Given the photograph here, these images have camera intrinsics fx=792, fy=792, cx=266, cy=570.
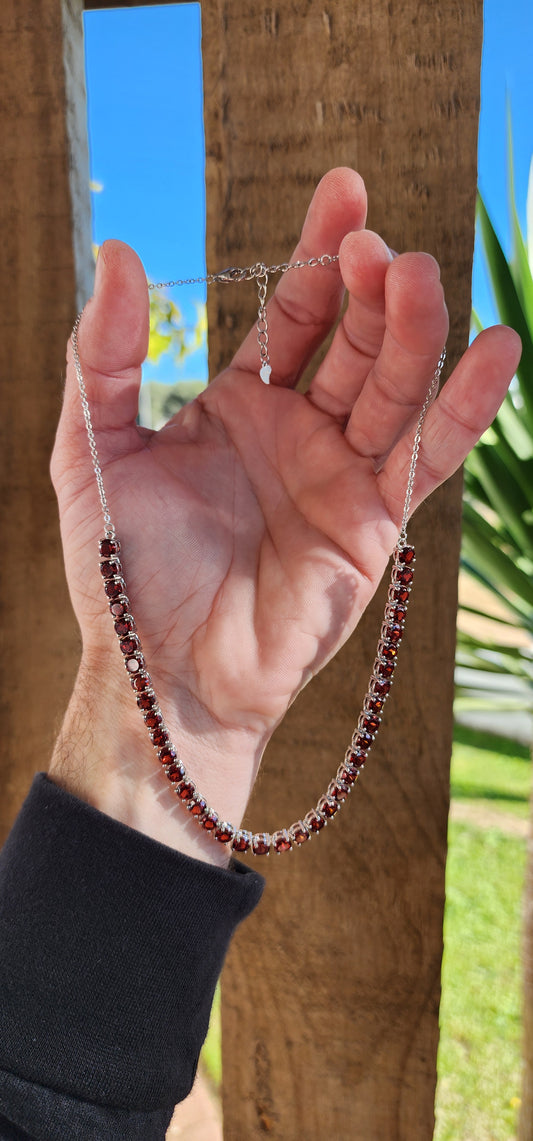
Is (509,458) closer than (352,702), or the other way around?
(352,702)

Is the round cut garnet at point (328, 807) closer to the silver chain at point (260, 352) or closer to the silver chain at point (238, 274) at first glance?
the silver chain at point (260, 352)

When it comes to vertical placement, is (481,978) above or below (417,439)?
below

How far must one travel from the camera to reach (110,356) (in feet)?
2.63

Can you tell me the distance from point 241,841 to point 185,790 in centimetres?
9

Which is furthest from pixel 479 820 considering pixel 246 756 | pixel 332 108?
pixel 332 108

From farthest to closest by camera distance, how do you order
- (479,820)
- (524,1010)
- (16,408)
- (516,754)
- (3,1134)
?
(516,754) → (479,820) → (524,1010) → (16,408) → (3,1134)

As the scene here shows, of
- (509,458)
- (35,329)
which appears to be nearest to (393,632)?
(35,329)

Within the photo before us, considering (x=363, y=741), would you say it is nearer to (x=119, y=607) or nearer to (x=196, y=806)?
(x=196, y=806)

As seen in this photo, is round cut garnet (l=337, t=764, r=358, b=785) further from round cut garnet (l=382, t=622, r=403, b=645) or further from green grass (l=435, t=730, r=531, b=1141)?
green grass (l=435, t=730, r=531, b=1141)

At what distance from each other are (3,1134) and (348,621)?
588mm

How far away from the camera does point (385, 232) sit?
2.93 ft

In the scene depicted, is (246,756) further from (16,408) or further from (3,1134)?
(16,408)

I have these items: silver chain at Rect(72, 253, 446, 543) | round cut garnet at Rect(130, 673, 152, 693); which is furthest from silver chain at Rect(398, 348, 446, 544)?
round cut garnet at Rect(130, 673, 152, 693)

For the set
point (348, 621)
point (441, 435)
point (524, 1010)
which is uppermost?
point (441, 435)
